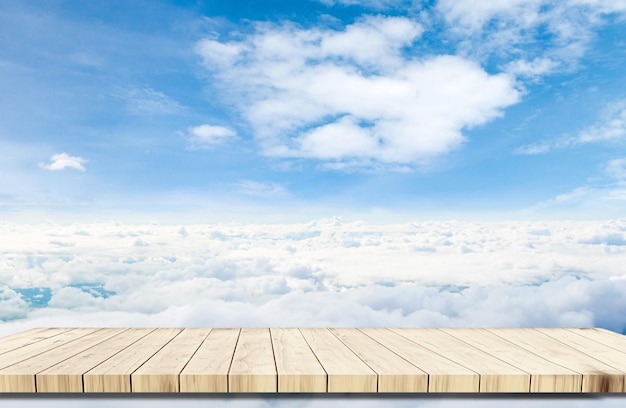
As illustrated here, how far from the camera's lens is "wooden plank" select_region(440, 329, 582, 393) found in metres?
1.96

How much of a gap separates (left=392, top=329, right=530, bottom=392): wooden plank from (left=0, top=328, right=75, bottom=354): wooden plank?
1965 millimetres

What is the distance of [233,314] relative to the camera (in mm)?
4312

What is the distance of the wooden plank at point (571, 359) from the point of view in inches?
78.4

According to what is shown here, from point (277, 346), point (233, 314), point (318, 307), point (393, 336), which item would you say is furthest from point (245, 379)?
point (318, 307)

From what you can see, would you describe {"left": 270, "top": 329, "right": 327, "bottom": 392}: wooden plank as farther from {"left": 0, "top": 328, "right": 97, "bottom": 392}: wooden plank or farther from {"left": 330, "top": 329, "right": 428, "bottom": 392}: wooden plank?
{"left": 0, "top": 328, "right": 97, "bottom": 392}: wooden plank

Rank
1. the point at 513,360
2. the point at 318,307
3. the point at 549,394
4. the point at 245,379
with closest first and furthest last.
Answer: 1. the point at 245,379
2. the point at 549,394
3. the point at 513,360
4. the point at 318,307

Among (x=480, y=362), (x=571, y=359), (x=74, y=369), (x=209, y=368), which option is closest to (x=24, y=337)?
(x=74, y=369)

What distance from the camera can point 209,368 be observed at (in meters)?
1.99

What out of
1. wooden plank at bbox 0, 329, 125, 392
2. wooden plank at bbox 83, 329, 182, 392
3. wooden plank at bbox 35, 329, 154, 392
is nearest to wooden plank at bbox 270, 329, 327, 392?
wooden plank at bbox 83, 329, 182, 392

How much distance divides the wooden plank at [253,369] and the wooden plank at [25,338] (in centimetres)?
107

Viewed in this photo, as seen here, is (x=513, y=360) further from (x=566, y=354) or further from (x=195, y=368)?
(x=195, y=368)

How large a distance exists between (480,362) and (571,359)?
470 millimetres

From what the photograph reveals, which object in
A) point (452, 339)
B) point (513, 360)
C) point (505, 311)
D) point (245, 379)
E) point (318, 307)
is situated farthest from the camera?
point (318, 307)

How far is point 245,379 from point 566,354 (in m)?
1.55
